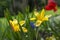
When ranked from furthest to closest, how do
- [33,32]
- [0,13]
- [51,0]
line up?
[0,13]
[51,0]
[33,32]

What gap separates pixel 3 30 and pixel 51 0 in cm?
152

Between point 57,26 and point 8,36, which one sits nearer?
point 8,36

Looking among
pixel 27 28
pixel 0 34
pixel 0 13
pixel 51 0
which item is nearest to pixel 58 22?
pixel 27 28

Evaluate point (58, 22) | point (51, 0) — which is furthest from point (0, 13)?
point (58, 22)

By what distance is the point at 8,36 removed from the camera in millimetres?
1776

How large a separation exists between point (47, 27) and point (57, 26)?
8 centimetres

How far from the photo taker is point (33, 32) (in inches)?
68.6

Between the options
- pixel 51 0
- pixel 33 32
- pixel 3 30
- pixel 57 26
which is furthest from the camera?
pixel 51 0

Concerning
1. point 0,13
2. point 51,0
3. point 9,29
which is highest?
point 9,29

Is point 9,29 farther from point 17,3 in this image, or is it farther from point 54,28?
point 17,3

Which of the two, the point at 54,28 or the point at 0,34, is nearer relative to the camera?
the point at 0,34

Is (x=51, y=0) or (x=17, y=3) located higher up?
(x=51, y=0)

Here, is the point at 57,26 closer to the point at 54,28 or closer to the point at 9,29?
the point at 54,28

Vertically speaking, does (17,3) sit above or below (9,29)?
below
